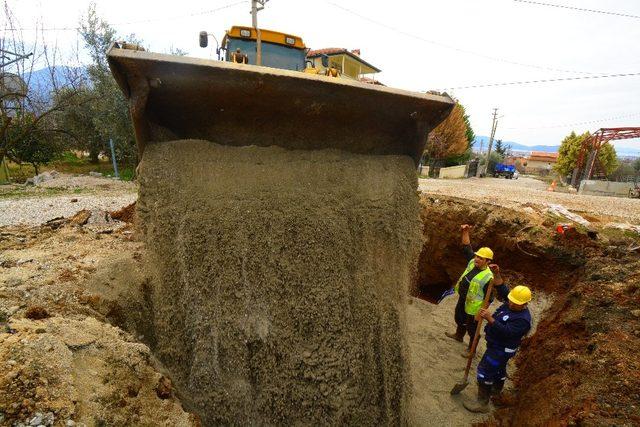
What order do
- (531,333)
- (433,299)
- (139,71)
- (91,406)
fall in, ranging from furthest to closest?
1. (433,299)
2. (531,333)
3. (139,71)
4. (91,406)

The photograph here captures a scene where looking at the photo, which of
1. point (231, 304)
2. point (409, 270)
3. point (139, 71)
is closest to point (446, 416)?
point (409, 270)

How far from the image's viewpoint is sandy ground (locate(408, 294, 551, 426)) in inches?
143

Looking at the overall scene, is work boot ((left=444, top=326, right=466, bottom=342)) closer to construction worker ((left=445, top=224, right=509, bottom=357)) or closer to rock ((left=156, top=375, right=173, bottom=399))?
construction worker ((left=445, top=224, right=509, bottom=357))

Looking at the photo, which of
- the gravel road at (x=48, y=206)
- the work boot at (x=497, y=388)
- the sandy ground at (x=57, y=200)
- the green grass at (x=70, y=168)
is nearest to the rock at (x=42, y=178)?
the sandy ground at (x=57, y=200)

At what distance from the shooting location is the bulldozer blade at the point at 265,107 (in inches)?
101

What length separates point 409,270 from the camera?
3.34 metres

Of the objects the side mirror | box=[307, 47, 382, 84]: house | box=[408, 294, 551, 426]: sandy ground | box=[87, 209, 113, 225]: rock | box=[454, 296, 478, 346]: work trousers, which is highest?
box=[307, 47, 382, 84]: house

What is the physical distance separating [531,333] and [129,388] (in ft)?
15.5

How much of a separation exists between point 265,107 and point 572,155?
3180 centimetres

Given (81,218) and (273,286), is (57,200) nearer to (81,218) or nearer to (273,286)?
(81,218)

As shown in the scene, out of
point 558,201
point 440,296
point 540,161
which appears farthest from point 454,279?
point 540,161

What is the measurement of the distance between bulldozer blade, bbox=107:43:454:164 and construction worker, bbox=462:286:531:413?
170cm

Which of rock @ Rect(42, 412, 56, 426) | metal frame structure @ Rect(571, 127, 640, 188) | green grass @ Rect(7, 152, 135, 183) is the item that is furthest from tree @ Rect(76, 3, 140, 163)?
metal frame structure @ Rect(571, 127, 640, 188)

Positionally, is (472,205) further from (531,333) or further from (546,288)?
(531,333)
